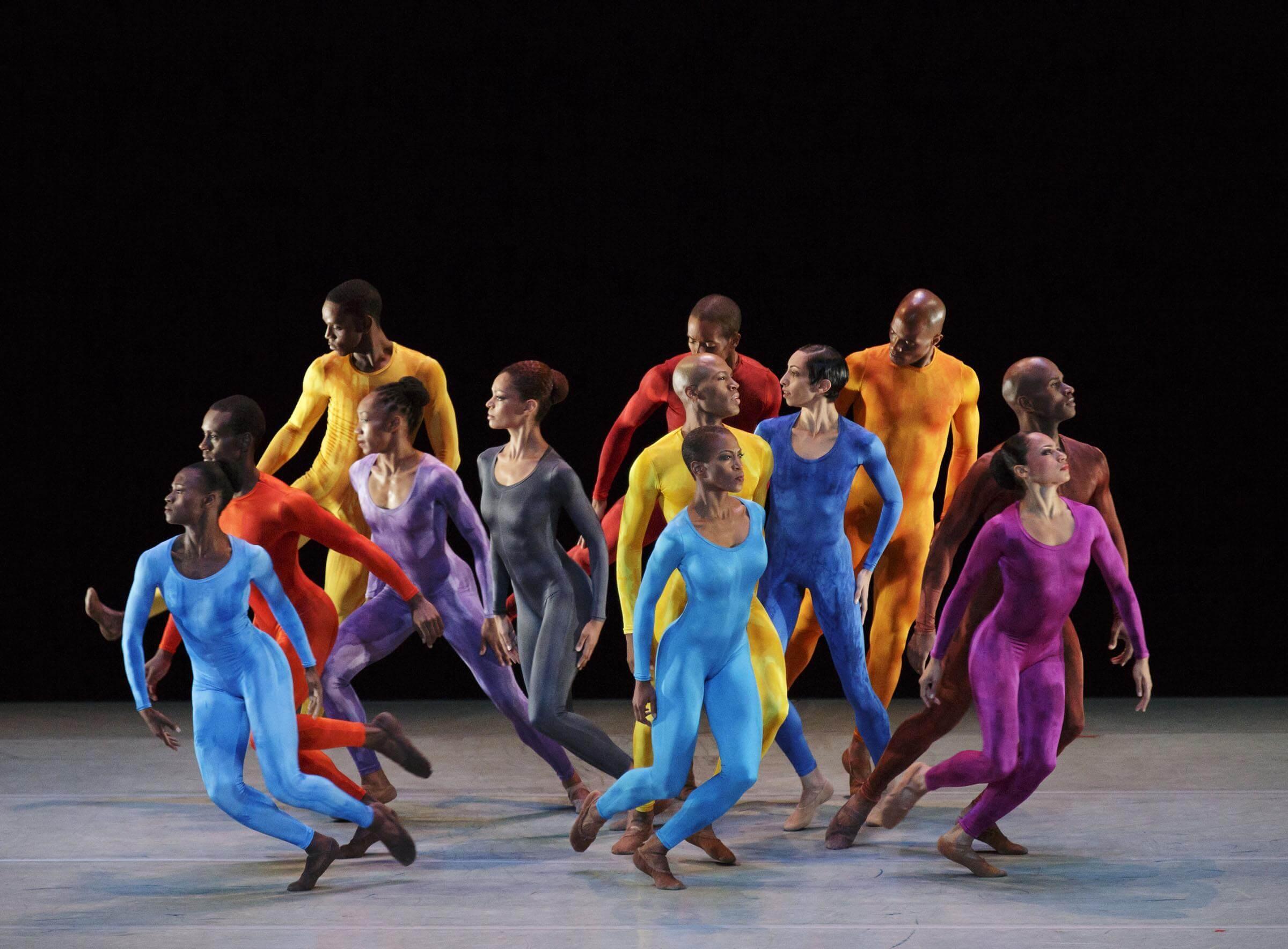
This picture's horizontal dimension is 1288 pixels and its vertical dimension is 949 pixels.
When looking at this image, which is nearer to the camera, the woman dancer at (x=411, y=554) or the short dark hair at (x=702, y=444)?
the short dark hair at (x=702, y=444)

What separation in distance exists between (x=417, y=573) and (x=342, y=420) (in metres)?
0.87

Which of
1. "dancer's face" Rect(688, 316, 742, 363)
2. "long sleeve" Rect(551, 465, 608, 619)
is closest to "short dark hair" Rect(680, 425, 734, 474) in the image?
"long sleeve" Rect(551, 465, 608, 619)

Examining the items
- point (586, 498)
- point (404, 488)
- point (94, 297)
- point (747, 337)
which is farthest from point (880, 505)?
point (94, 297)

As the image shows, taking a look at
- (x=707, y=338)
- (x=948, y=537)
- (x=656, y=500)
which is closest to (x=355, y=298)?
(x=707, y=338)

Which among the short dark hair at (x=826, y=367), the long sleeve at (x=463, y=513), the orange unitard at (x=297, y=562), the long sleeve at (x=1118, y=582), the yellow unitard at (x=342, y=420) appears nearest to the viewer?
the long sleeve at (x=1118, y=582)

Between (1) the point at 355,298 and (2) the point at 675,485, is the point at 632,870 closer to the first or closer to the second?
(2) the point at 675,485

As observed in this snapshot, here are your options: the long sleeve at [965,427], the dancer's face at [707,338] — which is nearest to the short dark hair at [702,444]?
the dancer's face at [707,338]

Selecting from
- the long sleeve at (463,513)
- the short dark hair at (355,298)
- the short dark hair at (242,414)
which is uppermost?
the short dark hair at (355,298)

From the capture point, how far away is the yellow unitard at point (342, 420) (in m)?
6.30

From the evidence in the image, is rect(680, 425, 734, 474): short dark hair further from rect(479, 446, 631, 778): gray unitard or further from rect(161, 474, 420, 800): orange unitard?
rect(161, 474, 420, 800): orange unitard

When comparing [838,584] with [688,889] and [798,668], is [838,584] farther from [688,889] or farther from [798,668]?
[688,889]

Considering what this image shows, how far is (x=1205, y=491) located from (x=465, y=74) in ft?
13.0

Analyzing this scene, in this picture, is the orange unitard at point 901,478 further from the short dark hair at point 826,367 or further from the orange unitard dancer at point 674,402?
the short dark hair at point 826,367

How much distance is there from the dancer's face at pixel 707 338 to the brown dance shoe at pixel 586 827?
1.70m
